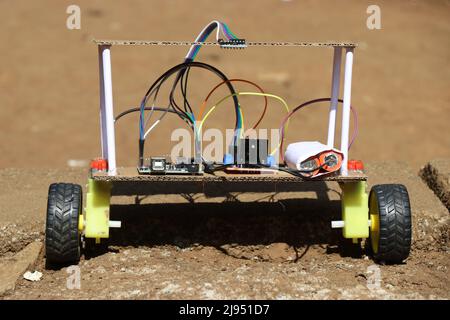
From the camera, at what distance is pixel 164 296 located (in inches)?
184

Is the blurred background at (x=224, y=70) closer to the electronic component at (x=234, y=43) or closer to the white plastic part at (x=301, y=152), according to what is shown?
the white plastic part at (x=301, y=152)

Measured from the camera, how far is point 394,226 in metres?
5.26

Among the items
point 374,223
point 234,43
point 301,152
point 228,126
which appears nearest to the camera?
point 234,43

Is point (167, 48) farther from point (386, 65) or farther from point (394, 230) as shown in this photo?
point (394, 230)

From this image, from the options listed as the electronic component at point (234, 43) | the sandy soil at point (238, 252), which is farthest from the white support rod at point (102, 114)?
the electronic component at point (234, 43)

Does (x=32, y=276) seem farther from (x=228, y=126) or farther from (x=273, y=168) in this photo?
(x=228, y=126)

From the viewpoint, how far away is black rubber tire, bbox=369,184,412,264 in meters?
5.26

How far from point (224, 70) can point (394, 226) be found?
6.66 metres

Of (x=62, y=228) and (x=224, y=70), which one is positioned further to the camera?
(x=224, y=70)

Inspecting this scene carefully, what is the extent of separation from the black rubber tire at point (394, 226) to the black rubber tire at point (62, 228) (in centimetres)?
204

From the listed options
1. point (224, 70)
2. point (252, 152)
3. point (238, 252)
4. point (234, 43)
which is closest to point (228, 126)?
point (224, 70)

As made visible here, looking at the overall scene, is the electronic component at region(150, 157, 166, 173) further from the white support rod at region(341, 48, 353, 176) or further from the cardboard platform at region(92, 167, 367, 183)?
the white support rod at region(341, 48, 353, 176)

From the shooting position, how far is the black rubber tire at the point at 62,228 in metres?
5.18

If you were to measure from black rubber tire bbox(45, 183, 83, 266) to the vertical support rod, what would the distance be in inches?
14.2
